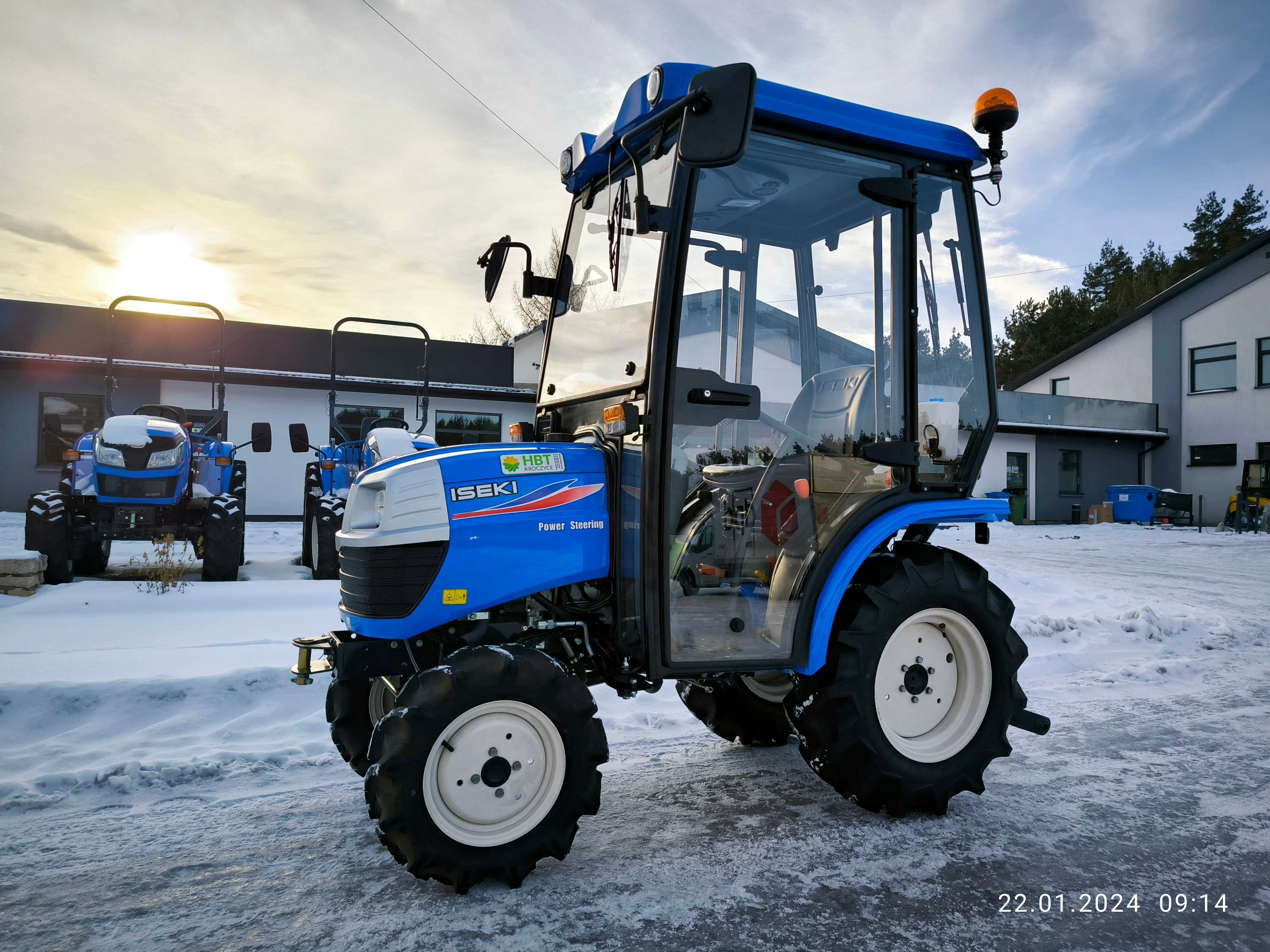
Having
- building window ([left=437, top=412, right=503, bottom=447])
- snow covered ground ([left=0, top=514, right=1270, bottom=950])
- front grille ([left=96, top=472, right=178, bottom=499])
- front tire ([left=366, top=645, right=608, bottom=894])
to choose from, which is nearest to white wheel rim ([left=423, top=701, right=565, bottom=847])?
front tire ([left=366, top=645, right=608, bottom=894])

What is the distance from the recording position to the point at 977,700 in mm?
3488

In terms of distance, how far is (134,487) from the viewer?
29.6ft

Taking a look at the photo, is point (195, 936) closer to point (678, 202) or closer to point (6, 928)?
point (6, 928)

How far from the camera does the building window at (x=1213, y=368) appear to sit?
2588cm

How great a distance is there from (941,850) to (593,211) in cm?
272

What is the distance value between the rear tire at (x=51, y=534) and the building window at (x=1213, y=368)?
94.3ft

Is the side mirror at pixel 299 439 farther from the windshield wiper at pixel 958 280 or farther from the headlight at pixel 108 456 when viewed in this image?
the windshield wiper at pixel 958 280

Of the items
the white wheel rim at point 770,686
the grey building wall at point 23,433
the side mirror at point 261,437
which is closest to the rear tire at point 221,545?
the side mirror at point 261,437

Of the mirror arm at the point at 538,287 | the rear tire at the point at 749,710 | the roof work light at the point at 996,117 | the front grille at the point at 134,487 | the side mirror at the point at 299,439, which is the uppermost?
the roof work light at the point at 996,117

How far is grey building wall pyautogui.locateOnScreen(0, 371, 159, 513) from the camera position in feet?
53.2

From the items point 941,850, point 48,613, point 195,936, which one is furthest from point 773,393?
point 48,613

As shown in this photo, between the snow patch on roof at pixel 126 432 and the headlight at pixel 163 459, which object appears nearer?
the snow patch on roof at pixel 126 432

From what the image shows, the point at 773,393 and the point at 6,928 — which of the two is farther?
the point at 773,393
